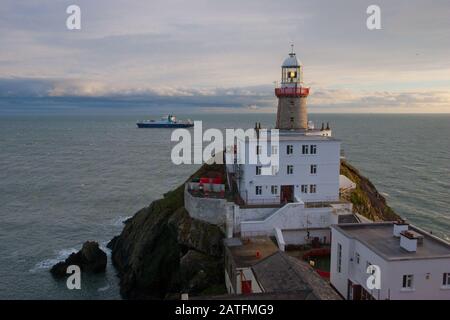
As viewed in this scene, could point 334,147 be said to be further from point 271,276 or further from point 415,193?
point 415,193

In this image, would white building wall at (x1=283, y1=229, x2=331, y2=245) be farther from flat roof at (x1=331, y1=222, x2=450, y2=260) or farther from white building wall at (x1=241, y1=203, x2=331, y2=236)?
flat roof at (x1=331, y1=222, x2=450, y2=260)

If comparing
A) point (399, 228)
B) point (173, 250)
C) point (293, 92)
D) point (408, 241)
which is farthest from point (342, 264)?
point (293, 92)

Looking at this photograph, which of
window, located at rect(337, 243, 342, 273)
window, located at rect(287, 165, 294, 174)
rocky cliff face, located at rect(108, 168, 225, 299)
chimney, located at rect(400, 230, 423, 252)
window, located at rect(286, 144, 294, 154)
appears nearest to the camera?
chimney, located at rect(400, 230, 423, 252)

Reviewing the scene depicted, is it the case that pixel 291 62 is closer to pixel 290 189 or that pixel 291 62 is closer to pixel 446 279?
pixel 290 189

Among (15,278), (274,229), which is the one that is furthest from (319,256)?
(15,278)

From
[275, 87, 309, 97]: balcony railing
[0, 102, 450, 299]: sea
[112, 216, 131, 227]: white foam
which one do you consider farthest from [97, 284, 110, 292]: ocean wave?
[275, 87, 309, 97]: balcony railing

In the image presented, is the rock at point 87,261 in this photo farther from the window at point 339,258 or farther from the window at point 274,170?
the window at point 339,258
